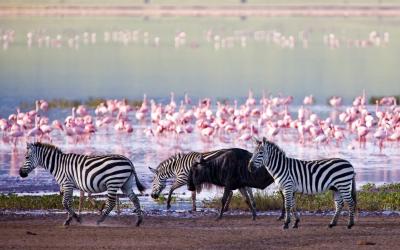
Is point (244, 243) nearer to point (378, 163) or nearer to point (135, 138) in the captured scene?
point (378, 163)

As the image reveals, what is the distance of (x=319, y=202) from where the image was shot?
15.7 m

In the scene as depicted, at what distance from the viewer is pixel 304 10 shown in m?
113

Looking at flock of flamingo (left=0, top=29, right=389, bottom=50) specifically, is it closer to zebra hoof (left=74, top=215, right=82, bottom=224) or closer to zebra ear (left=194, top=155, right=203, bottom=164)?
zebra ear (left=194, top=155, right=203, bottom=164)

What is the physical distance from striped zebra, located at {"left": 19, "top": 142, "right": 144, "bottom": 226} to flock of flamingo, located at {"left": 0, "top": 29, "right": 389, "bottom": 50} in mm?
57294

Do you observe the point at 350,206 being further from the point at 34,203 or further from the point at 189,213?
the point at 34,203

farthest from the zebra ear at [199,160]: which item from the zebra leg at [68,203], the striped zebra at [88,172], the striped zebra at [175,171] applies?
the zebra leg at [68,203]

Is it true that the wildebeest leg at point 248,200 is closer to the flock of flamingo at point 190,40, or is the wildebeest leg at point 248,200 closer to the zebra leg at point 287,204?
the zebra leg at point 287,204

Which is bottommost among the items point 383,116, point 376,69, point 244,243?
point 244,243

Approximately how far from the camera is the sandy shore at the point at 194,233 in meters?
12.5

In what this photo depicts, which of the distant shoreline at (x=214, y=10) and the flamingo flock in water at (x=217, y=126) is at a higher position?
the distant shoreline at (x=214, y=10)

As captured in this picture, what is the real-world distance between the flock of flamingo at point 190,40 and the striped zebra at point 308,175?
190 ft

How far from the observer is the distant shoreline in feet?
363

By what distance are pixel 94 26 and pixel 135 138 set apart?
73.6 metres

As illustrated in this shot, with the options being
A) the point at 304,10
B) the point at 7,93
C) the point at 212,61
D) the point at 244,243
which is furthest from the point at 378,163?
the point at 304,10
